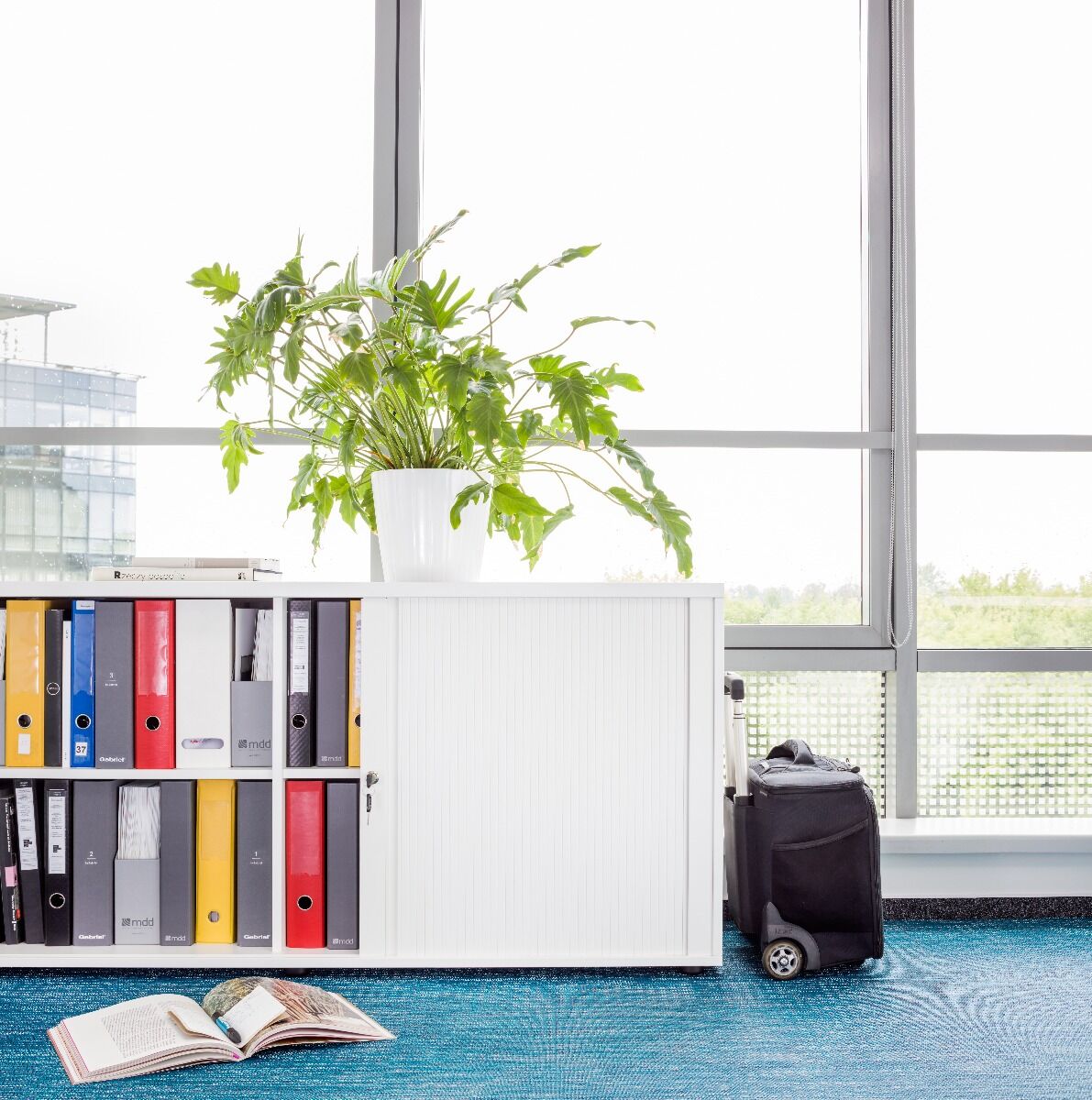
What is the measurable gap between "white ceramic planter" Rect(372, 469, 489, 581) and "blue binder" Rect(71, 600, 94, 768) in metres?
0.55

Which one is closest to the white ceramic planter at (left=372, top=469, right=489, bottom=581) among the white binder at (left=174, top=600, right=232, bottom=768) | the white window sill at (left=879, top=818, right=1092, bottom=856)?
the white binder at (left=174, top=600, right=232, bottom=768)

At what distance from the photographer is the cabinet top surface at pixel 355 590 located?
1.66 metres

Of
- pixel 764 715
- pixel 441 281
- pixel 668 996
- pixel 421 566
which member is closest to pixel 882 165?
pixel 441 281

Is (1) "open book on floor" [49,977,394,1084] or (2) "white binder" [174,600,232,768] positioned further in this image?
(2) "white binder" [174,600,232,768]

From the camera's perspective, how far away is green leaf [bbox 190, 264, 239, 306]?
177cm

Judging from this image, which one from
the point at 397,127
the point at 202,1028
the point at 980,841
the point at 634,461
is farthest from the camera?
the point at 397,127

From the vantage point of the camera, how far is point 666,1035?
4.91ft

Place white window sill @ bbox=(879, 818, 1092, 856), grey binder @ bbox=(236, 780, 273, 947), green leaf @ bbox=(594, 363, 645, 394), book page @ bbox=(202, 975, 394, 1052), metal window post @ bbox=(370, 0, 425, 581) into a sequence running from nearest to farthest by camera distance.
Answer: book page @ bbox=(202, 975, 394, 1052)
grey binder @ bbox=(236, 780, 273, 947)
green leaf @ bbox=(594, 363, 645, 394)
white window sill @ bbox=(879, 818, 1092, 856)
metal window post @ bbox=(370, 0, 425, 581)

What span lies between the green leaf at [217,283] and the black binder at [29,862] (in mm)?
967

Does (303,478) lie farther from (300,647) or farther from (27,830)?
(27,830)

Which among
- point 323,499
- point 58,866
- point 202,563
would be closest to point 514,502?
point 323,499

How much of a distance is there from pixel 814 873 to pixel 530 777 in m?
0.56

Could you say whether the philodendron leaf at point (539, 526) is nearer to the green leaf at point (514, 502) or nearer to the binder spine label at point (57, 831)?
the green leaf at point (514, 502)

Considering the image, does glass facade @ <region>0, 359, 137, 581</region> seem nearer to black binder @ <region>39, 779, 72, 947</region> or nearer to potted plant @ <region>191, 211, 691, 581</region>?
potted plant @ <region>191, 211, 691, 581</region>
